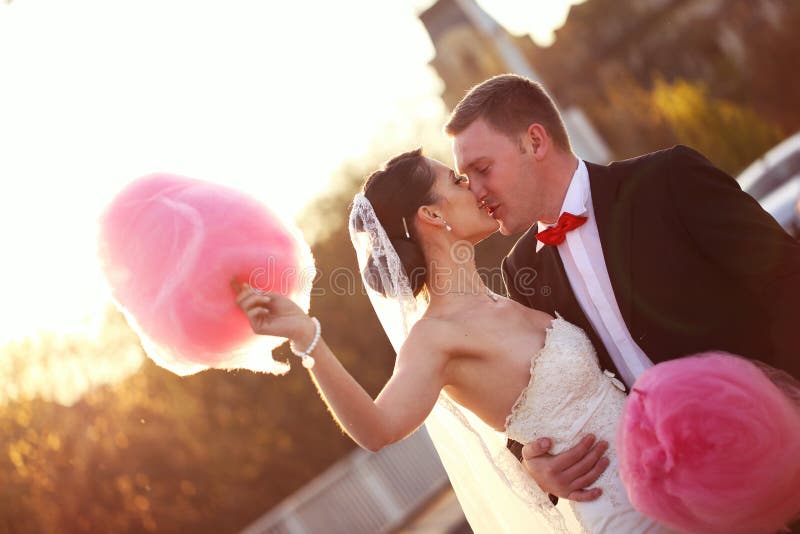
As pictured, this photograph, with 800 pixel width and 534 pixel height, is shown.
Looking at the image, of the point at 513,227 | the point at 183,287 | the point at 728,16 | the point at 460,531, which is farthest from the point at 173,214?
the point at 728,16

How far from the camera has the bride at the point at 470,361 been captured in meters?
3.32

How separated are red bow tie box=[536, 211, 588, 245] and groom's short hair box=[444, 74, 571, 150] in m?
0.44

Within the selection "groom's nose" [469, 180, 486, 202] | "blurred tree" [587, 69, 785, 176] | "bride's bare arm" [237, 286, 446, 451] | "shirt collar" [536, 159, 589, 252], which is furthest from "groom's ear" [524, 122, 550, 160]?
"blurred tree" [587, 69, 785, 176]

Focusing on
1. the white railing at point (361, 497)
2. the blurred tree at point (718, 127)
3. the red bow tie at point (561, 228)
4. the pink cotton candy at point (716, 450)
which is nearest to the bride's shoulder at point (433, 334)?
the red bow tie at point (561, 228)

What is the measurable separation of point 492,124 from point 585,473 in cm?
161

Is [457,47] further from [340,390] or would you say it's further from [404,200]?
[340,390]

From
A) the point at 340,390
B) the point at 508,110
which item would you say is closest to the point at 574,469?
the point at 340,390

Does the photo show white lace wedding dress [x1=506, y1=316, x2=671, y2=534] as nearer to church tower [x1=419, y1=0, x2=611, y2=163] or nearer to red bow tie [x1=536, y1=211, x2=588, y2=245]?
red bow tie [x1=536, y1=211, x2=588, y2=245]

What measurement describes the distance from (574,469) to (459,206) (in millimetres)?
1250

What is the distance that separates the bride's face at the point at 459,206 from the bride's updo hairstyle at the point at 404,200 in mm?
39

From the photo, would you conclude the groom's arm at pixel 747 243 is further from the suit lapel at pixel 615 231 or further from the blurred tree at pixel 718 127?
the blurred tree at pixel 718 127

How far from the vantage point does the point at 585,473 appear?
337 centimetres

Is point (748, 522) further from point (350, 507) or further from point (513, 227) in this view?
point (350, 507)

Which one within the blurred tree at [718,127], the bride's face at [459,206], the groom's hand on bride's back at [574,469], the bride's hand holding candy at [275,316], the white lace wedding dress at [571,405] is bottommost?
the blurred tree at [718,127]
